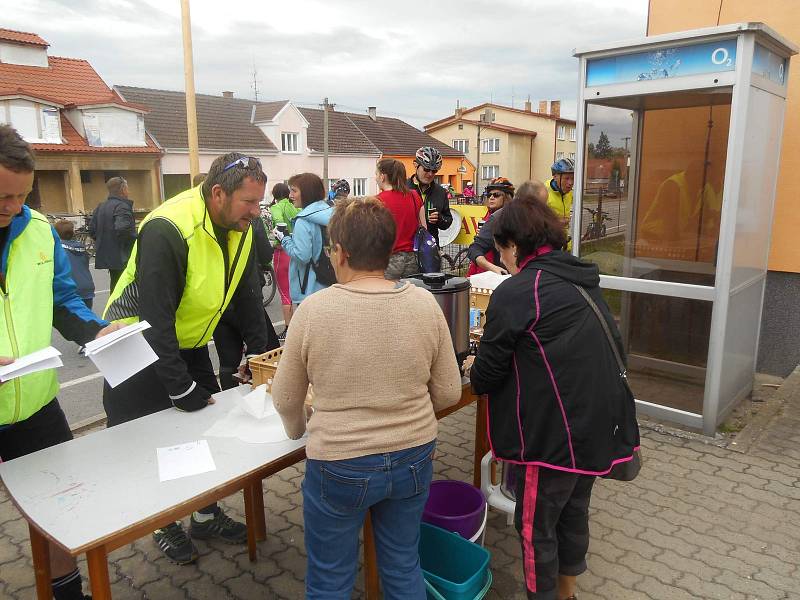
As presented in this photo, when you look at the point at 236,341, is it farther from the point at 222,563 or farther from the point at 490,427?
the point at 490,427

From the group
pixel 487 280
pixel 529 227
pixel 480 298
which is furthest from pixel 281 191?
pixel 529 227

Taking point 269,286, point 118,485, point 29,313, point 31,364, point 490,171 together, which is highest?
point 490,171

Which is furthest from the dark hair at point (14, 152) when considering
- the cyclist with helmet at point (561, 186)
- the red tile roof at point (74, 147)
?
the red tile roof at point (74, 147)

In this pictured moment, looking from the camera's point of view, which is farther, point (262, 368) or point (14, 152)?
point (262, 368)

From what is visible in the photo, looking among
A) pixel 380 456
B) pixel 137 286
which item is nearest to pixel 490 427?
pixel 380 456

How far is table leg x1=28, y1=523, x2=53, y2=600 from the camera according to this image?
6.54ft

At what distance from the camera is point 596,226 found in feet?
16.1

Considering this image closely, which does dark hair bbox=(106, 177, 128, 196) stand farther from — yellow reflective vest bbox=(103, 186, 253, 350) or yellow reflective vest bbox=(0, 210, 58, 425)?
yellow reflective vest bbox=(0, 210, 58, 425)

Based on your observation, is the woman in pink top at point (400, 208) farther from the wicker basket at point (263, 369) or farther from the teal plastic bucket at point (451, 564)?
the teal plastic bucket at point (451, 564)

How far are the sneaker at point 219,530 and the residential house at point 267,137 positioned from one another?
25.9 meters

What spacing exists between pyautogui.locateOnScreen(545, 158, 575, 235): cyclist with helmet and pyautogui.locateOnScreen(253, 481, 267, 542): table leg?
3710mm

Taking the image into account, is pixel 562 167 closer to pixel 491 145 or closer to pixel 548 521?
pixel 548 521

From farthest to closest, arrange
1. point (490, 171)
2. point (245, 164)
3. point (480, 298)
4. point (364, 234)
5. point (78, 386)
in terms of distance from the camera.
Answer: point (490, 171)
point (78, 386)
point (480, 298)
point (245, 164)
point (364, 234)

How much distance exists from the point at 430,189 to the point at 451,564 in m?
3.37
